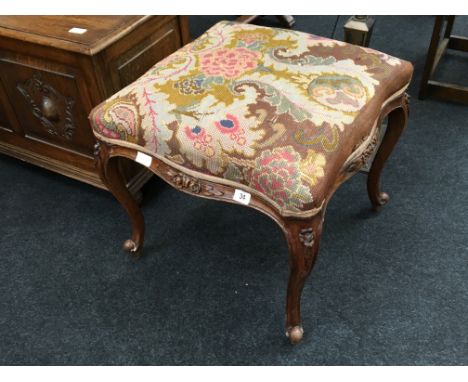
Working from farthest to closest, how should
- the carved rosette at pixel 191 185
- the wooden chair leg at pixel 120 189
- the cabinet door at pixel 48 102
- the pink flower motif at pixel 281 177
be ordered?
the cabinet door at pixel 48 102, the wooden chair leg at pixel 120 189, the carved rosette at pixel 191 185, the pink flower motif at pixel 281 177

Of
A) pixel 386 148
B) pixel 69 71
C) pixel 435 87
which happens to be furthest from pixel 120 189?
pixel 435 87

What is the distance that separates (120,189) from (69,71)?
0.94 ft

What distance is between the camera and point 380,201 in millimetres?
1212

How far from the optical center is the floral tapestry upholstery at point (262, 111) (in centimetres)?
74

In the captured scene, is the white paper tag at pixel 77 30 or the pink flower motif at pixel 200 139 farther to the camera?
the white paper tag at pixel 77 30

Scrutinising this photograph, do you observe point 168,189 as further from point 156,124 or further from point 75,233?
point 156,124

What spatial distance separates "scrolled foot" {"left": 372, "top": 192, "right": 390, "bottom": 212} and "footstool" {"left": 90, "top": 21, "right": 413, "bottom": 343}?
28 cm

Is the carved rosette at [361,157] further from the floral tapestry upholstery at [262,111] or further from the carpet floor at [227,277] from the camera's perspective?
the carpet floor at [227,277]

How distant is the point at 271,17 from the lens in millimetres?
2146

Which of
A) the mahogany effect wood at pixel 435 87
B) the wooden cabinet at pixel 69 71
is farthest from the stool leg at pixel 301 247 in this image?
the mahogany effect wood at pixel 435 87

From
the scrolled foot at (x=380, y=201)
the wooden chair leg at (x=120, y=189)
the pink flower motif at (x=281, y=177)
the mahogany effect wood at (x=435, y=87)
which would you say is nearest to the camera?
the pink flower motif at (x=281, y=177)

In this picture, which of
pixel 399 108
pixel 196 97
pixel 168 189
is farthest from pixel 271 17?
pixel 196 97

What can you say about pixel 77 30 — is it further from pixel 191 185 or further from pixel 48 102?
pixel 191 185

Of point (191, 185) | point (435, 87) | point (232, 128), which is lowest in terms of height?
point (435, 87)
